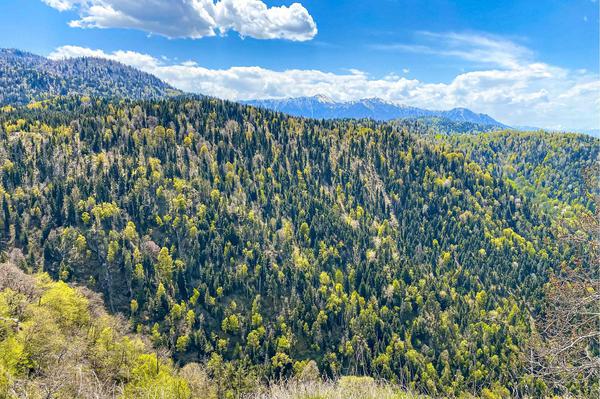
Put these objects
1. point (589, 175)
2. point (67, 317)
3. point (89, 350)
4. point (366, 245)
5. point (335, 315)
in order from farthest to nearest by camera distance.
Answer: point (366, 245) < point (335, 315) < point (67, 317) < point (89, 350) < point (589, 175)

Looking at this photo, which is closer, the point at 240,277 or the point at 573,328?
the point at 573,328

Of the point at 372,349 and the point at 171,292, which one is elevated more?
the point at 171,292

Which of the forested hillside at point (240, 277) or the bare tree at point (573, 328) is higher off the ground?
the bare tree at point (573, 328)

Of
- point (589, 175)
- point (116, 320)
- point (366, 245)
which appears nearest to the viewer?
point (589, 175)

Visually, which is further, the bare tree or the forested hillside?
the forested hillside

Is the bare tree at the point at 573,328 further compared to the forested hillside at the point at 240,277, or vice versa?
the forested hillside at the point at 240,277

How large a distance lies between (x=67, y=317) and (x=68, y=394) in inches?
1804

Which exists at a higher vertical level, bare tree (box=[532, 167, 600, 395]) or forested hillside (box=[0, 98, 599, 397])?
bare tree (box=[532, 167, 600, 395])

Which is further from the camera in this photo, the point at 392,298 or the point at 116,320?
the point at 392,298

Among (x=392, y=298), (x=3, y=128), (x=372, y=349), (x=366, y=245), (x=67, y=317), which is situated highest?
(x=3, y=128)

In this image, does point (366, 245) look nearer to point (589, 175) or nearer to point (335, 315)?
point (335, 315)

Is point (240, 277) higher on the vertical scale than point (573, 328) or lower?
lower

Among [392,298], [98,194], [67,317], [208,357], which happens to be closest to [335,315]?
[392,298]

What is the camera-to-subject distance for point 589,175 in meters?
30.0
